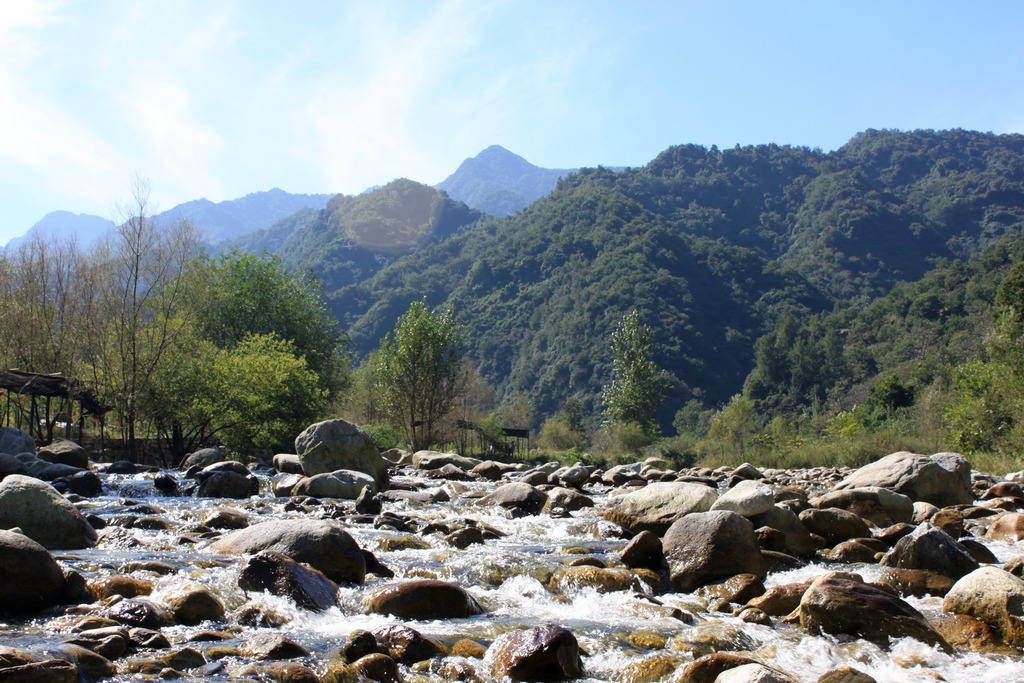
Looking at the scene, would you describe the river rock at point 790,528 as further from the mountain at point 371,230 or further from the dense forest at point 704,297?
the mountain at point 371,230

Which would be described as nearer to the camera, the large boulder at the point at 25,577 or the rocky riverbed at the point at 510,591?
the rocky riverbed at the point at 510,591

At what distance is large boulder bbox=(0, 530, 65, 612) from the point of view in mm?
6957

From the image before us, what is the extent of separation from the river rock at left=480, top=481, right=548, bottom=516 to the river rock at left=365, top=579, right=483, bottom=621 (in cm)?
709

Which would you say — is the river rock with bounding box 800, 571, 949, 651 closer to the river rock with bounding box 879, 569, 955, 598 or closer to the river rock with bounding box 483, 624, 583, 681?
the river rock with bounding box 879, 569, 955, 598

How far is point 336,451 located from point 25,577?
37.2ft

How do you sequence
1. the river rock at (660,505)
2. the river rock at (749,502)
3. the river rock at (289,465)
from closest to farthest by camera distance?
the river rock at (749,502)
the river rock at (660,505)
the river rock at (289,465)

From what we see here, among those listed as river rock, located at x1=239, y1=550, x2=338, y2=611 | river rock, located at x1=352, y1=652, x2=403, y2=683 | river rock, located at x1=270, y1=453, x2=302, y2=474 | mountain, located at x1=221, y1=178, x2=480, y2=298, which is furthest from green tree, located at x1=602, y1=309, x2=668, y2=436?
mountain, located at x1=221, y1=178, x2=480, y2=298

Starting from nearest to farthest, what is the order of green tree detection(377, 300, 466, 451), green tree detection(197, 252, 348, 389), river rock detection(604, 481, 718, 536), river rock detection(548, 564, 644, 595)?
river rock detection(548, 564, 644, 595) < river rock detection(604, 481, 718, 536) < green tree detection(377, 300, 466, 451) < green tree detection(197, 252, 348, 389)

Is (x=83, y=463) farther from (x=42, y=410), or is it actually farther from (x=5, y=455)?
(x=42, y=410)

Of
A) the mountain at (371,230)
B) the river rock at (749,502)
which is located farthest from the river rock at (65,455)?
the mountain at (371,230)

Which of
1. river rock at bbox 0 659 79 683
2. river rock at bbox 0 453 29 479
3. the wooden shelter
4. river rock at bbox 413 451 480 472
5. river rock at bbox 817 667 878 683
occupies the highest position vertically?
the wooden shelter

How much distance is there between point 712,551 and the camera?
9.20m

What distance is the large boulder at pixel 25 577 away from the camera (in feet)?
22.8

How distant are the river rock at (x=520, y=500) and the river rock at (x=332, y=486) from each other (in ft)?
8.86
